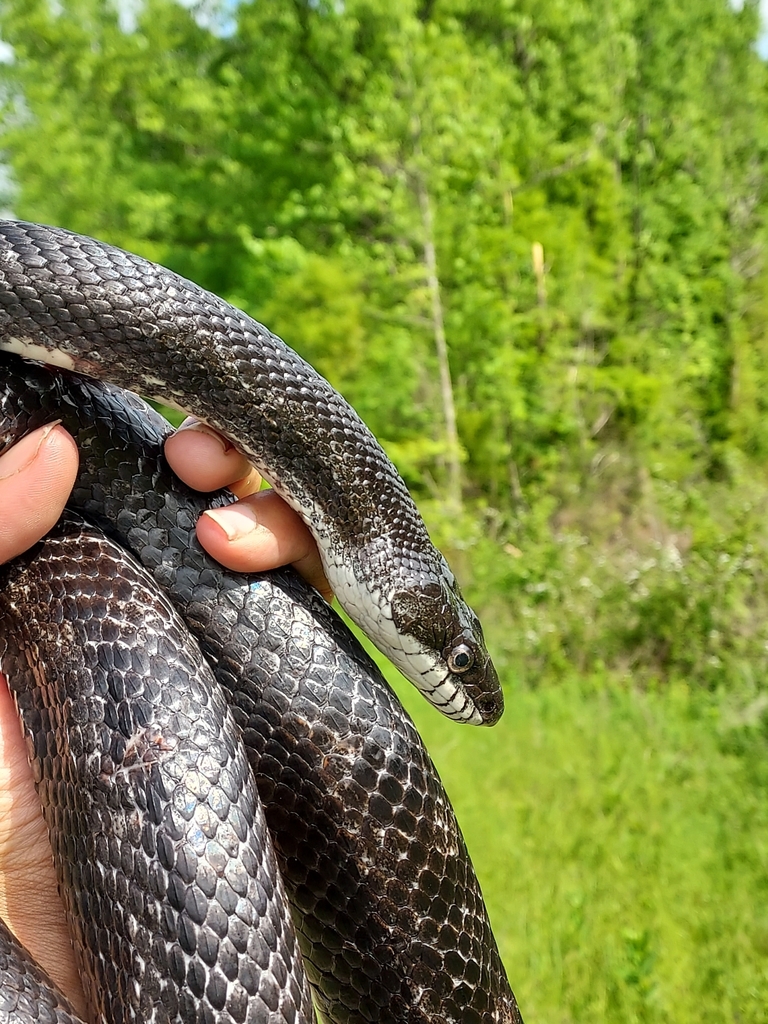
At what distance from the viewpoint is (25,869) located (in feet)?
6.14

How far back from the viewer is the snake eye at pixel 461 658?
2459 mm

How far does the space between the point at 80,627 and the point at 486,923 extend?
3.51 ft

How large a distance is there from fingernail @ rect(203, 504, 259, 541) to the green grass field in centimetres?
339

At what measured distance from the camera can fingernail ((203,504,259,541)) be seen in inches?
70.1

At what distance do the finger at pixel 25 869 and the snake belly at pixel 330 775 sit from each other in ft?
1.68

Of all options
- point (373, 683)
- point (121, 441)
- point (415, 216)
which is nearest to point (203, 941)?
point (373, 683)

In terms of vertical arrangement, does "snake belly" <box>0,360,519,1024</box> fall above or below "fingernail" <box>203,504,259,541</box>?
below

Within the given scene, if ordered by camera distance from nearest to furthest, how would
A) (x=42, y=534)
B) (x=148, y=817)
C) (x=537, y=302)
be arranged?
(x=148, y=817) → (x=42, y=534) → (x=537, y=302)

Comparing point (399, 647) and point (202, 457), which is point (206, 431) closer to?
point (202, 457)

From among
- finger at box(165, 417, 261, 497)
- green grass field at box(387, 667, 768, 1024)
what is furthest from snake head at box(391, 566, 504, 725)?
green grass field at box(387, 667, 768, 1024)

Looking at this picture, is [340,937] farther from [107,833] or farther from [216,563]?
[216,563]

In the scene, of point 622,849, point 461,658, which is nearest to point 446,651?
point 461,658

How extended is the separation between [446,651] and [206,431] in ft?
3.43

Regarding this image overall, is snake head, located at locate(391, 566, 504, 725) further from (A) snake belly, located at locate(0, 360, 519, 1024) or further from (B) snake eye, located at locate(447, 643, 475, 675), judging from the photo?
(A) snake belly, located at locate(0, 360, 519, 1024)
